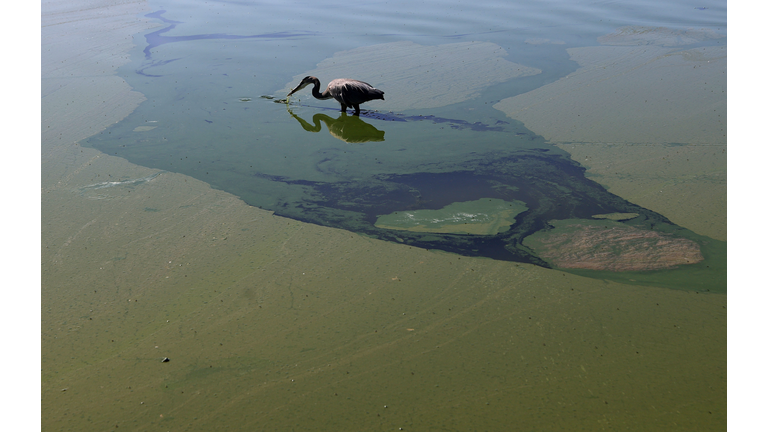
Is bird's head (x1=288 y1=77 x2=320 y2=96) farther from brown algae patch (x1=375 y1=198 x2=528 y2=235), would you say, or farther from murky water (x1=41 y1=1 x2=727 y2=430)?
brown algae patch (x1=375 y1=198 x2=528 y2=235)

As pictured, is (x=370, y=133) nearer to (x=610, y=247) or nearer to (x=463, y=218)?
(x=463, y=218)

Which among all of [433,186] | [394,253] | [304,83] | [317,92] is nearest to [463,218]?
[433,186]

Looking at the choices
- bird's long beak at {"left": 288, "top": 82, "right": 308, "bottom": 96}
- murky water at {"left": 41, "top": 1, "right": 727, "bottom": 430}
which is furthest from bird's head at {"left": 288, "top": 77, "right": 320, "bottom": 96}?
murky water at {"left": 41, "top": 1, "right": 727, "bottom": 430}

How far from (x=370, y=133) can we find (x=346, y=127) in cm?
41

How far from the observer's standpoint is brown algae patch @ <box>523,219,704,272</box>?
153 inches

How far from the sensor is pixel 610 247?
4.06 m

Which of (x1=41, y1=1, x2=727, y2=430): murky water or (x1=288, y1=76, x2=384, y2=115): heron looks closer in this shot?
(x1=41, y1=1, x2=727, y2=430): murky water

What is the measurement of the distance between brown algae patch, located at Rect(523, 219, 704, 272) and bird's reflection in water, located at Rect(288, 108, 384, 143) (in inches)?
103

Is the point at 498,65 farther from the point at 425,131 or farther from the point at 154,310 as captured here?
the point at 154,310

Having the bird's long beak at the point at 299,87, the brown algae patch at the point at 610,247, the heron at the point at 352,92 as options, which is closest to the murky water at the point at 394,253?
the brown algae patch at the point at 610,247

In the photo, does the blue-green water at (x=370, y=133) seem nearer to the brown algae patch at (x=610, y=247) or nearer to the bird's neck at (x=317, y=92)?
the brown algae patch at (x=610, y=247)

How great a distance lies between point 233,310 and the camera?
3.46 meters

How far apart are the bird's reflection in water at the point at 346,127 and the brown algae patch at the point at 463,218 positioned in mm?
1840

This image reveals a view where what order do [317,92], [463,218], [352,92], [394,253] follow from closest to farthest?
[394,253], [463,218], [352,92], [317,92]
